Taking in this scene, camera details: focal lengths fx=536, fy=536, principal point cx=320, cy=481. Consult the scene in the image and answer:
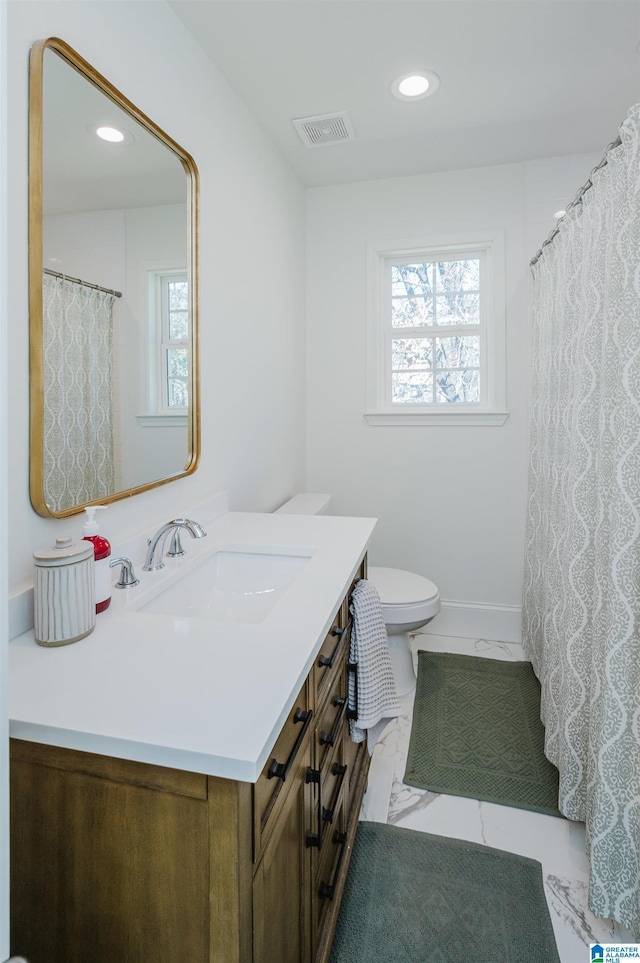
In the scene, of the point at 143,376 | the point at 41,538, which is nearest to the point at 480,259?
the point at 143,376

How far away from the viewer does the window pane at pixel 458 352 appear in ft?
9.53

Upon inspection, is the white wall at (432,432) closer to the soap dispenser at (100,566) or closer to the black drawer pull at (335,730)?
the black drawer pull at (335,730)

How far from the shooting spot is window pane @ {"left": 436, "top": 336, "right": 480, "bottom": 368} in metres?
2.91

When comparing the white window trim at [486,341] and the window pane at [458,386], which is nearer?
the white window trim at [486,341]

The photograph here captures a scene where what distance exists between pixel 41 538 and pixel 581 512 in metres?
1.43

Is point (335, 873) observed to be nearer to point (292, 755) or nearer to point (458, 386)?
point (292, 755)

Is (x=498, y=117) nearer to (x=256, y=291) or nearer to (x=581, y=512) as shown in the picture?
(x=256, y=291)

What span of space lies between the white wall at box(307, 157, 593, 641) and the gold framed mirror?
1.44 m

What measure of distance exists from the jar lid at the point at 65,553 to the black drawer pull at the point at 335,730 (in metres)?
0.60

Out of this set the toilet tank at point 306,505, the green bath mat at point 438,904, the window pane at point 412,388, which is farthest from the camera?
the window pane at point 412,388

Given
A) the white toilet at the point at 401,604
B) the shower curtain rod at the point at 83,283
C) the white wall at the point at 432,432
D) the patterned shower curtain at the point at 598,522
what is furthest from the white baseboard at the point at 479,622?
the shower curtain rod at the point at 83,283

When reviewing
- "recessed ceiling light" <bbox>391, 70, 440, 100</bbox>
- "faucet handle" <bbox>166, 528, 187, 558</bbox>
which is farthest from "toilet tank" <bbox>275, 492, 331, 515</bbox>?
"recessed ceiling light" <bbox>391, 70, 440, 100</bbox>

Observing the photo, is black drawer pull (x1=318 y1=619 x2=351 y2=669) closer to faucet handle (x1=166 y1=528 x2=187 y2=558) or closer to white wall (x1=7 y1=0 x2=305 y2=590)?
faucet handle (x1=166 y1=528 x2=187 y2=558)

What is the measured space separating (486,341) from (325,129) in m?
1.29
